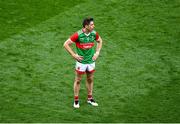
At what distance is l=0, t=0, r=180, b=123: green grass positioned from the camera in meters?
8.96

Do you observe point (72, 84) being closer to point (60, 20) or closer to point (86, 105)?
point (86, 105)

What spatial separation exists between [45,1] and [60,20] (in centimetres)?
117

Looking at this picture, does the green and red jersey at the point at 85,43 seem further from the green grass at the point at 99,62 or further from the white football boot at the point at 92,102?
the green grass at the point at 99,62

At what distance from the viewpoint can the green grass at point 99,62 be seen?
353 inches

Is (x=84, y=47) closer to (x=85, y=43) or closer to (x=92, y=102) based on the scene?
(x=85, y=43)

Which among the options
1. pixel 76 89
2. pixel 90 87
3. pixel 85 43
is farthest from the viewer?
pixel 90 87

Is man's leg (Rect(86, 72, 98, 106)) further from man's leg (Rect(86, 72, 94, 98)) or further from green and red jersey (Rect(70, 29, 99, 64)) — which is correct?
green and red jersey (Rect(70, 29, 99, 64))

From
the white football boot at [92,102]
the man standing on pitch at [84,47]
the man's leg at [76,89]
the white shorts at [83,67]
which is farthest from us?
the white football boot at [92,102]

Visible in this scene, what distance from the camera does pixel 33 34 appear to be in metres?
11.7

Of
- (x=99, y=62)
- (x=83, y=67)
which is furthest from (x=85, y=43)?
(x=99, y=62)

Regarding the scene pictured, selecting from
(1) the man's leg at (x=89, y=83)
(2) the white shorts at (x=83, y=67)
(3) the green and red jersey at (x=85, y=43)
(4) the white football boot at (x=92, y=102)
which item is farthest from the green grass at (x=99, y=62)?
(3) the green and red jersey at (x=85, y=43)

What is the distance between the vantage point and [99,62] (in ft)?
35.4

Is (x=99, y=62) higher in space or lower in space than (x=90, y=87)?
higher

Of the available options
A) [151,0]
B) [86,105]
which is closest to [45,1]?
[151,0]
